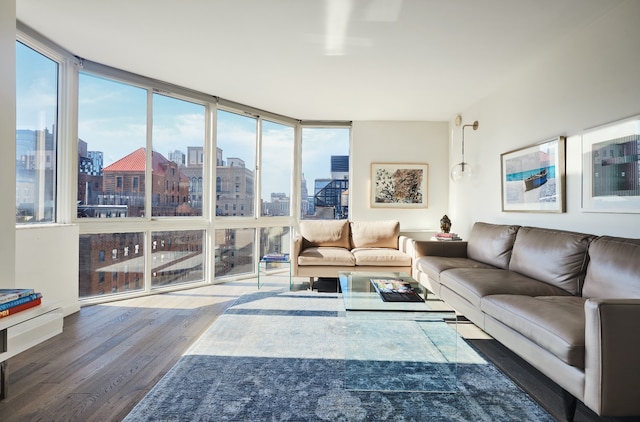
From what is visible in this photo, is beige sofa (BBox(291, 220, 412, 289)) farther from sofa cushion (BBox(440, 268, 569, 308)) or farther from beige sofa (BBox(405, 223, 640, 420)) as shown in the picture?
sofa cushion (BBox(440, 268, 569, 308))

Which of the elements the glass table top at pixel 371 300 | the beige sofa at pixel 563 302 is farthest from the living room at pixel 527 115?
the glass table top at pixel 371 300

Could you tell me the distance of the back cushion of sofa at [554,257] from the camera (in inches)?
92.6

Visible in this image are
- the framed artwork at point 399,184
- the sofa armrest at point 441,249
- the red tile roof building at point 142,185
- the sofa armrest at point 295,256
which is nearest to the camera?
the red tile roof building at point 142,185

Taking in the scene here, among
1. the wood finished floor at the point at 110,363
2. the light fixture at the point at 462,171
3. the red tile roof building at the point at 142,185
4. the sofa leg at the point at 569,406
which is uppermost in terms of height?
the light fixture at the point at 462,171

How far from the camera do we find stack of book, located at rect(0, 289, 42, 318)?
5.50 feet

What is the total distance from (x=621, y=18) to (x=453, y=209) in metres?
3.14

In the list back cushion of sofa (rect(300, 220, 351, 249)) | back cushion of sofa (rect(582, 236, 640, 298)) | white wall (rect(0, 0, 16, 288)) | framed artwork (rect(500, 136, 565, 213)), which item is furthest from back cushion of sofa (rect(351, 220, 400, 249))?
white wall (rect(0, 0, 16, 288))

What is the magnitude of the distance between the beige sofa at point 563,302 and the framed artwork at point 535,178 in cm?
32

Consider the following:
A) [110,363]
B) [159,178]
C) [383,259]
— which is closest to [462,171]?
[383,259]

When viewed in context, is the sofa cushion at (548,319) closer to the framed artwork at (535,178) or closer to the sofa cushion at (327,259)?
the framed artwork at (535,178)

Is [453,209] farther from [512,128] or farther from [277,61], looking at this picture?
[277,61]

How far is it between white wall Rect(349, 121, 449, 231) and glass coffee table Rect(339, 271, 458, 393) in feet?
9.72

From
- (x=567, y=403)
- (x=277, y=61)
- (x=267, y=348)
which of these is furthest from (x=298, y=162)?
(x=567, y=403)

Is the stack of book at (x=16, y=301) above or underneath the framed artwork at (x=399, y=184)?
underneath
